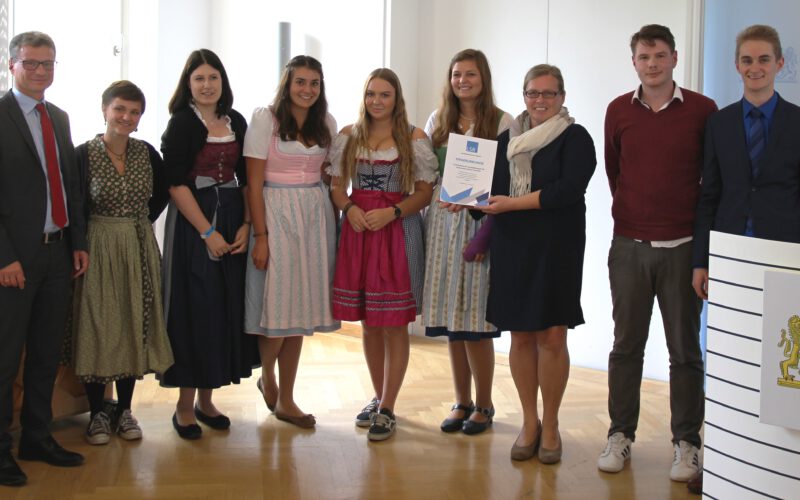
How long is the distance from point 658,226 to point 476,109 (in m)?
0.92

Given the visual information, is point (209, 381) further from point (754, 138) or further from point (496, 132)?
point (754, 138)

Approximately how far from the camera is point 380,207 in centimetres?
381

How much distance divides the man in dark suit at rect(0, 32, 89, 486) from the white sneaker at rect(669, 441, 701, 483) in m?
2.25

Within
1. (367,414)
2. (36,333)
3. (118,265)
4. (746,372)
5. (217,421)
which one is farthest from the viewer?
(367,414)

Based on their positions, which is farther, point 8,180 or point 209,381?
point 209,381

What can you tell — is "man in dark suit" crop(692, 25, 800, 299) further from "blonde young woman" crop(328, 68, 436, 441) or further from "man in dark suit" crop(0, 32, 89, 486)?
"man in dark suit" crop(0, 32, 89, 486)

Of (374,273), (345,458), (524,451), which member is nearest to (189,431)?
(345,458)

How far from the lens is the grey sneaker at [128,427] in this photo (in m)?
3.83

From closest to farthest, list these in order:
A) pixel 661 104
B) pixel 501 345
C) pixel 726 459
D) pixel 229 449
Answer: pixel 726 459 < pixel 661 104 < pixel 229 449 < pixel 501 345

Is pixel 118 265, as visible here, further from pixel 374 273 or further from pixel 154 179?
pixel 374 273

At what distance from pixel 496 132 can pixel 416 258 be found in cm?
62

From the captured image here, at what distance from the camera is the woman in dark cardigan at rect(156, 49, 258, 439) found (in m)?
3.72

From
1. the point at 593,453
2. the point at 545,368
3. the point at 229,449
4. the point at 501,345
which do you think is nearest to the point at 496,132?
the point at 545,368

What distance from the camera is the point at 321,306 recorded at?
3.93 metres
